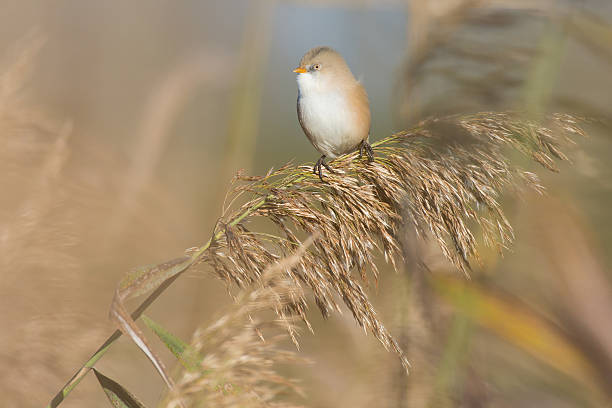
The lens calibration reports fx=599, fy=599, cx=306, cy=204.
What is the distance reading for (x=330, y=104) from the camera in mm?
2150

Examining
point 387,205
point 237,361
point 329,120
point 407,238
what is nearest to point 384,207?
point 387,205

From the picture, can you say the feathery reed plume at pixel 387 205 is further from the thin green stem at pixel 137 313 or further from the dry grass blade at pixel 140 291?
the dry grass blade at pixel 140 291

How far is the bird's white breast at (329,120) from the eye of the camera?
207 centimetres

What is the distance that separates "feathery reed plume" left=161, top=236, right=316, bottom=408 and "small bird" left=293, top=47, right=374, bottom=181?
3.88 ft

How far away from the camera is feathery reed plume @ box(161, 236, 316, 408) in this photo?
808 mm

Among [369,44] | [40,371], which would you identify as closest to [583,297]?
[369,44]

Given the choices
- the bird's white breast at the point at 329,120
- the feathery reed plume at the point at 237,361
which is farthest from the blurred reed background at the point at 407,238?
the bird's white breast at the point at 329,120

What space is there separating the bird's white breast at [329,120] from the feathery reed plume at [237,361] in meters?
1.26

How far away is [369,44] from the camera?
1.61m

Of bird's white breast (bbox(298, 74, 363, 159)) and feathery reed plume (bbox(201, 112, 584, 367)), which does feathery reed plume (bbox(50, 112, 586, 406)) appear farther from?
bird's white breast (bbox(298, 74, 363, 159))

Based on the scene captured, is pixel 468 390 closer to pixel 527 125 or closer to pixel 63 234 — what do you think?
pixel 527 125

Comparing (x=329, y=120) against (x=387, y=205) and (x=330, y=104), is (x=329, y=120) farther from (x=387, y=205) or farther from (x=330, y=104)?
(x=387, y=205)

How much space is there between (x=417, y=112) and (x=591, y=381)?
0.55m

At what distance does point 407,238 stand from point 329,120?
1.17 meters
